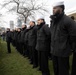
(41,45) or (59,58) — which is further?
(41,45)

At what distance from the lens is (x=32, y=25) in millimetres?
8617

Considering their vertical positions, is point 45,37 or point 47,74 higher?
point 45,37

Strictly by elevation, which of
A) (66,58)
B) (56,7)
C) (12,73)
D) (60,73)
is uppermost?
(56,7)

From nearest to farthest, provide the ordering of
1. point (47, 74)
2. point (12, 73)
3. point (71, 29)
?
point (71, 29) < point (47, 74) < point (12, 73)

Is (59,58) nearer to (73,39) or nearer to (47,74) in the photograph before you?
(73,39)

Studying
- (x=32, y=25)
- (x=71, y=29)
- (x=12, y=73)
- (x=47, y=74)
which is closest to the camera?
(x=71, y=29)

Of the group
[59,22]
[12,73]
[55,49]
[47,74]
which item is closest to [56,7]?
[59,22]

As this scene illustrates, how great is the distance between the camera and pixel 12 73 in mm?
7695

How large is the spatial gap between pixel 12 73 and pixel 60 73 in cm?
342

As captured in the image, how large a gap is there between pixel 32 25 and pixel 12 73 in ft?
7.34

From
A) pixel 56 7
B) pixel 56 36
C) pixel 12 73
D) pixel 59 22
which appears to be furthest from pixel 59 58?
pixel 12 73

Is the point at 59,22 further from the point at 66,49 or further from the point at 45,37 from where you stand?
the point at 45,37

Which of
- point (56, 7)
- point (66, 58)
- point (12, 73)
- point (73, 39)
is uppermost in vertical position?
point (56, 7)

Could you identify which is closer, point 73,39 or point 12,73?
point 73,39
